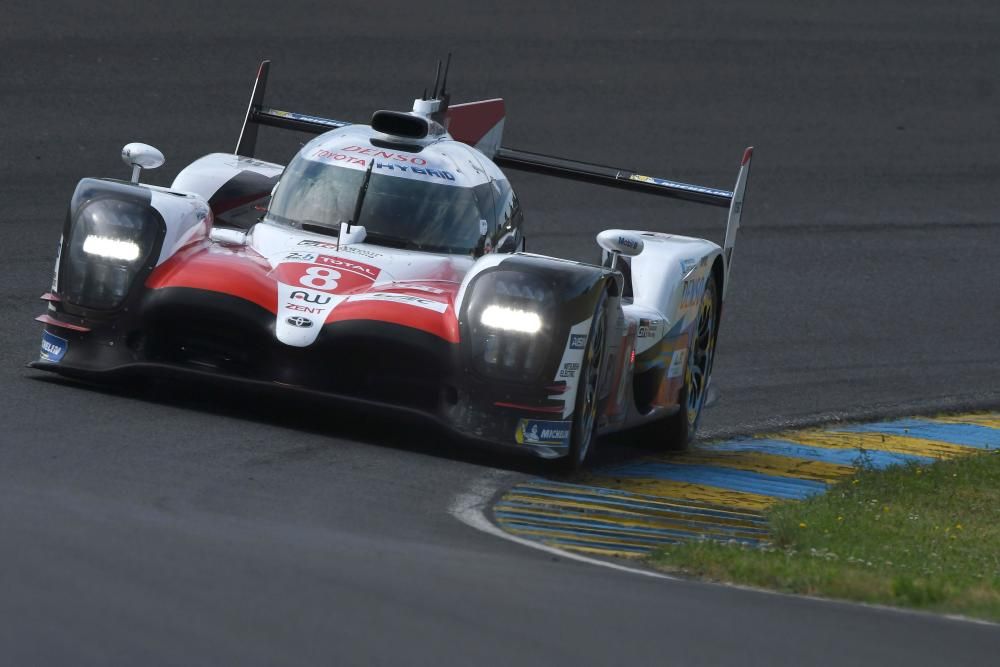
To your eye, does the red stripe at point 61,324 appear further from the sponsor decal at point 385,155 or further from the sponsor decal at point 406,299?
the sponsor decal at point 385,155

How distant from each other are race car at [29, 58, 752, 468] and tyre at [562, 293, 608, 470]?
13mm

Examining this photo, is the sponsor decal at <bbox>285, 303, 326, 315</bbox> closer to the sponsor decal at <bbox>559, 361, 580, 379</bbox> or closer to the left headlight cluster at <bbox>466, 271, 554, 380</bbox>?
the left headlight cluster at <bbox>466, 271, 554, 380</bbox>

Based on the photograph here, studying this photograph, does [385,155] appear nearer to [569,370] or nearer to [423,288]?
[423,288]

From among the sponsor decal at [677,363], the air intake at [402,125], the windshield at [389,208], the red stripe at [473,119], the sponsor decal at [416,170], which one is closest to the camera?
the windshield at [389,208]

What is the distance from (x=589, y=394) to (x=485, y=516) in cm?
143

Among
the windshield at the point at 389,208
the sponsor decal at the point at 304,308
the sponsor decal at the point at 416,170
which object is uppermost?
the sponsor decal at the point at 416,170

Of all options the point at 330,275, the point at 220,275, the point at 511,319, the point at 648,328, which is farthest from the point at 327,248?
the point at 648,328

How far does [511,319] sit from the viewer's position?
752 centimetres

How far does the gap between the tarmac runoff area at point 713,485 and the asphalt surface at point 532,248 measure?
37 centimetres

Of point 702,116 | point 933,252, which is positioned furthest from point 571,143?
point 933,252

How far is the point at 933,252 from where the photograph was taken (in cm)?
1634

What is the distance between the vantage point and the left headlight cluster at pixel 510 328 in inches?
295

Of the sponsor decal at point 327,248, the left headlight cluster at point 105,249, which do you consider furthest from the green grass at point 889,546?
the left headlight cluster at point 105,249

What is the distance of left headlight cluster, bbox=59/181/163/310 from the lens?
7836 mm
